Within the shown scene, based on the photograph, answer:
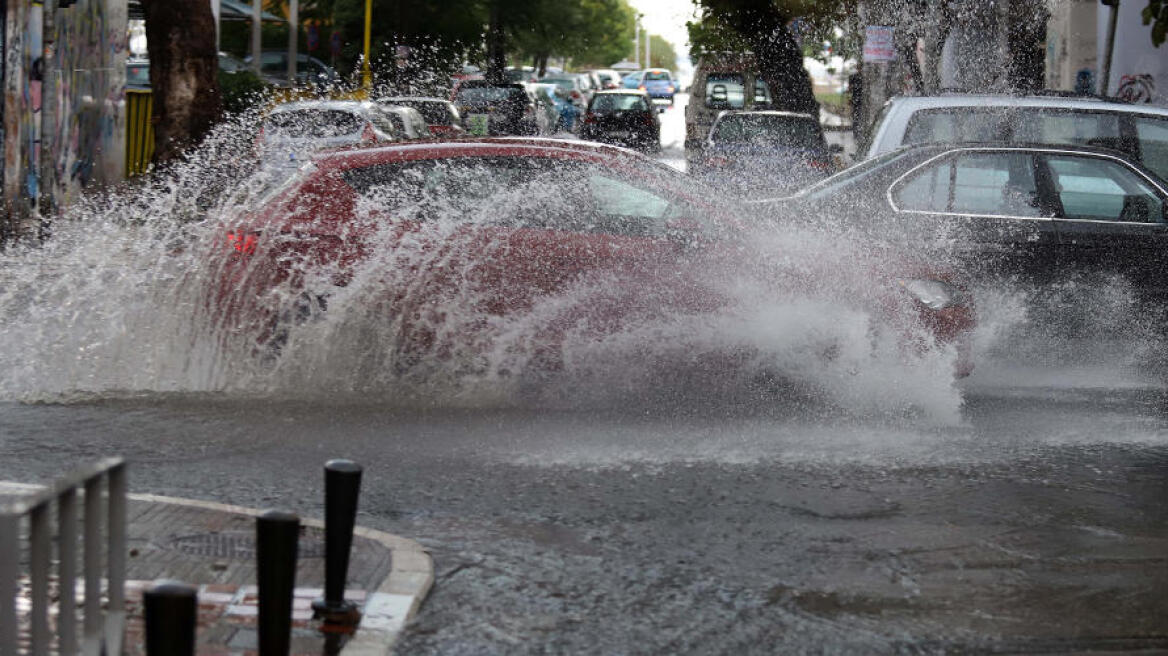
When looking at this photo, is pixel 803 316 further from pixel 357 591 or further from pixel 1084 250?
pixel 357 591

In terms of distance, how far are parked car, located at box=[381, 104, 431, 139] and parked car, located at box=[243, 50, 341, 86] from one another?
17.8 metres

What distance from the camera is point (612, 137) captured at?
40.7 m

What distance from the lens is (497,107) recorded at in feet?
123

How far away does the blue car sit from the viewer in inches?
3361

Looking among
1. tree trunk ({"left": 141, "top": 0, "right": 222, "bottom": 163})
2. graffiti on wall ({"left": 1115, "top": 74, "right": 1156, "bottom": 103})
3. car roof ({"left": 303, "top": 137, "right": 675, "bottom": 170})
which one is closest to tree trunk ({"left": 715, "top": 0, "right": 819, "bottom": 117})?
graffiti on wall ({"left": 1115, "top": 74, "right": 1156, "bottom": 103})

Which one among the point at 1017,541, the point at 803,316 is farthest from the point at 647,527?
the point at 803,316

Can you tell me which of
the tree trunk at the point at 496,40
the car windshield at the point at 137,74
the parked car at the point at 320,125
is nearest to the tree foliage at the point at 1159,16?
the parked car at the point at 320,125

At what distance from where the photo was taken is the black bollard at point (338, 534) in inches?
203

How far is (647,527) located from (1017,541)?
1.47 meters

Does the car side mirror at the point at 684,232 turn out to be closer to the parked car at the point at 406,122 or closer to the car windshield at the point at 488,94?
the parked car at the point at 406,122

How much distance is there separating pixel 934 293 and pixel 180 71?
44.5 feet

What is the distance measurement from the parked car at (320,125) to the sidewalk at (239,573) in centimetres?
1416

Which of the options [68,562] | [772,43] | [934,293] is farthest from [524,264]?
[772,43]

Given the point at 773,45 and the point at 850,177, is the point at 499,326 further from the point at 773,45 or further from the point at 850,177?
the point at 773,45
